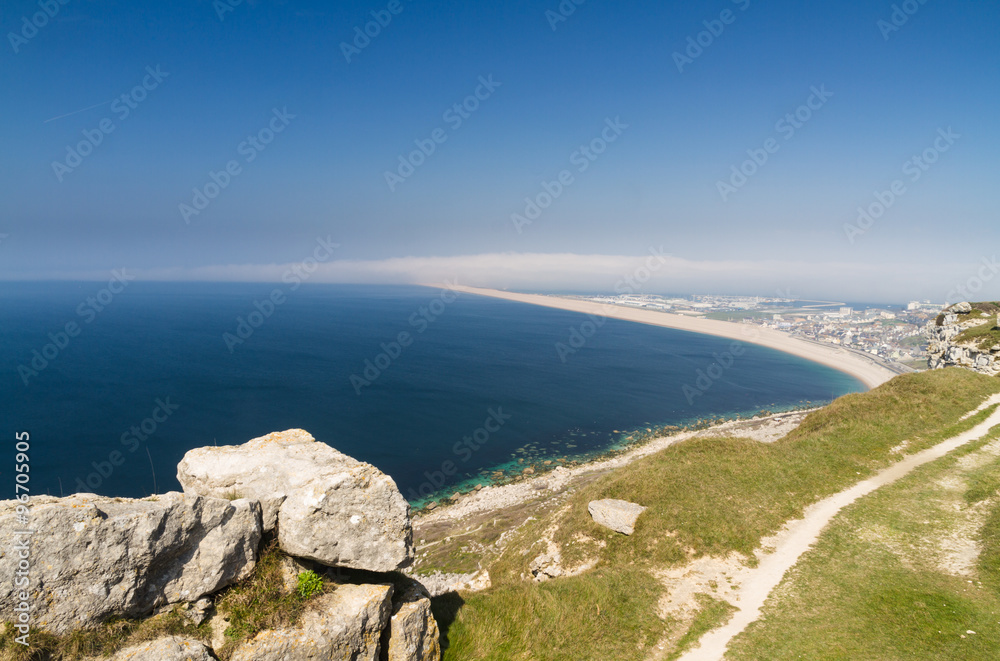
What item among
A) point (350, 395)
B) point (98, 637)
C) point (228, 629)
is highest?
point (98, 637)

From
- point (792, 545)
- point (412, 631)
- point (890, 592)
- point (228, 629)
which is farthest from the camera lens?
point (792, 545)

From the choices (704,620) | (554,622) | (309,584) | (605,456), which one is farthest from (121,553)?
(605,456)

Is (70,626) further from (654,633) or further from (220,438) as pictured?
(220,438)

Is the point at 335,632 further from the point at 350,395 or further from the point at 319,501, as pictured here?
the point at 350,395

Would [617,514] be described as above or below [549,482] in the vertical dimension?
above

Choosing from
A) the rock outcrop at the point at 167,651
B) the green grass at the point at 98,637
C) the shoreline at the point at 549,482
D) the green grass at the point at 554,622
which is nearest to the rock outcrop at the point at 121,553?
the green grass at the point at 98,637

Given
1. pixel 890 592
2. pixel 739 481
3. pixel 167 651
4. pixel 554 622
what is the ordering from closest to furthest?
pixel 167 651
pixel 554 622
pixel 890 592
pixel 739 481
